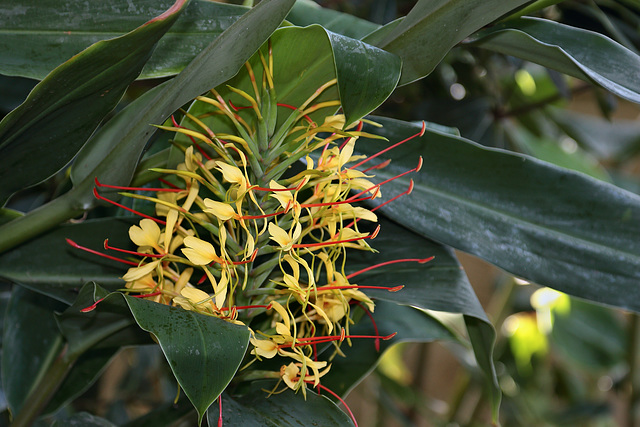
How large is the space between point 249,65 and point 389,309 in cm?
23

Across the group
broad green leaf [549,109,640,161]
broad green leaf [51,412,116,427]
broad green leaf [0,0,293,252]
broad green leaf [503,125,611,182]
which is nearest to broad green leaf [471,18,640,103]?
broad green leaf [0,0,293,252]

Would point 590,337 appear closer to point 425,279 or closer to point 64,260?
point 425,279

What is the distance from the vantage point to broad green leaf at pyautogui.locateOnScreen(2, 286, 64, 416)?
16.6 inches

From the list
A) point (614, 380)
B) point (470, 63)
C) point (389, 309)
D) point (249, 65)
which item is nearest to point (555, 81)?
point (470, 63)

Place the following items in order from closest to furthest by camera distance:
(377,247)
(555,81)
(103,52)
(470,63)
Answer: (103,52)
(377,247)
(555,81)
(470,63)

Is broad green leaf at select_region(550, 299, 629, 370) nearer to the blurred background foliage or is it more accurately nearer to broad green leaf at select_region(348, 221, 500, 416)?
the blurred background foliage

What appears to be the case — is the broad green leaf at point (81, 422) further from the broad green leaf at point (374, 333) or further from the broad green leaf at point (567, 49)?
the broad green leaf at point (567, 49)

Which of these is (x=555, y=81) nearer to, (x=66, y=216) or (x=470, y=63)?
(x=470, y=63)

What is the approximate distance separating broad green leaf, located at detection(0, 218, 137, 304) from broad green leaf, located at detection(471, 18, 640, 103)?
241 millimetres

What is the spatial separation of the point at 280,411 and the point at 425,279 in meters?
0.12

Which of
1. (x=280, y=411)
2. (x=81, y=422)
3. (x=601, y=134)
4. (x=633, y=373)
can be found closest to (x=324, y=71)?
(x=280, y=411)

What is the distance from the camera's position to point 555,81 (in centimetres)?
68

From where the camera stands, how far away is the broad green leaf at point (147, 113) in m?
0.26

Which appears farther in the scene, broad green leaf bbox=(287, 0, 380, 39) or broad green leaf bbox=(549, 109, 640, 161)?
broad green leaf bbox=(549, 109, 640, 161)
